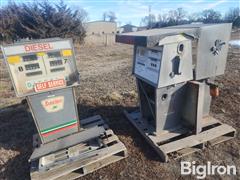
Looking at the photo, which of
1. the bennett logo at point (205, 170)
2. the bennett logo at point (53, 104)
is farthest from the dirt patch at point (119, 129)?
the bennett logo at point (53, 104)

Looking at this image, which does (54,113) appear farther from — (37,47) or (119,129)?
(119,129)

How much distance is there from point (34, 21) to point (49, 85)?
1780cm

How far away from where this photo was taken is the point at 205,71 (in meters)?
2.90

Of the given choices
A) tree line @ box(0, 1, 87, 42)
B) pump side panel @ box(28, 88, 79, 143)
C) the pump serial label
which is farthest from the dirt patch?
tree line @ box(0, 1, 87, 42)

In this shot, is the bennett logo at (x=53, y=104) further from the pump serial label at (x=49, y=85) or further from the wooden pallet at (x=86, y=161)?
the wooden pallet at (x=86, y=161)

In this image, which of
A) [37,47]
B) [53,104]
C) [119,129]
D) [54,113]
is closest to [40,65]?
[37,47]

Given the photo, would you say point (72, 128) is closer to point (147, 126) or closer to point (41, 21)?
point (147, 126)

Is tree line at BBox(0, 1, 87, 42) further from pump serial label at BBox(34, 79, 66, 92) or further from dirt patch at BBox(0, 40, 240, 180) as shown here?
pump serial label at BBox(34, 79, 66, 92)

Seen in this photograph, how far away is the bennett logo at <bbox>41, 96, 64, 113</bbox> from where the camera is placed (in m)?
2.78

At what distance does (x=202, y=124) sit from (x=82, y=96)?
3013 millimetres

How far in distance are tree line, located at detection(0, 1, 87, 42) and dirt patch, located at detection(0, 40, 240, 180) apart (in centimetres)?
1339

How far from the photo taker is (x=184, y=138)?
2957 millimetres

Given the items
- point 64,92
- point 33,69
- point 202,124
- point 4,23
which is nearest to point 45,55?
point 33,69

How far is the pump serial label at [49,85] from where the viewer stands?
2.65m
